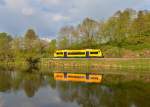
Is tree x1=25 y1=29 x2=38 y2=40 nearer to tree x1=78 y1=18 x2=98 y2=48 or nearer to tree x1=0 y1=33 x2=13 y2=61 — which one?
tree x1=0 y1=33 x2=13 y2=61

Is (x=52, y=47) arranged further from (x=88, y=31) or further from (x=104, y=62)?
(x=104, y=62)

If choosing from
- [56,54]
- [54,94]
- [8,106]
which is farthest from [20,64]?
[8,106]

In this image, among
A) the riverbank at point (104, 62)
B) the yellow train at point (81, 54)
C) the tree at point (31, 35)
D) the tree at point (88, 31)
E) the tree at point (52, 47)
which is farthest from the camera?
the tree at point (52, 47)

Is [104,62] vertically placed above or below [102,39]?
below

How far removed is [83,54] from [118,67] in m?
24.1

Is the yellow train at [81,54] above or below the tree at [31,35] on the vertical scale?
below

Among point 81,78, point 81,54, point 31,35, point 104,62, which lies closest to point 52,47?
point 31,35

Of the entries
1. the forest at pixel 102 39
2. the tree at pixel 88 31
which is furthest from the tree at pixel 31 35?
the tree at pixel 88 31

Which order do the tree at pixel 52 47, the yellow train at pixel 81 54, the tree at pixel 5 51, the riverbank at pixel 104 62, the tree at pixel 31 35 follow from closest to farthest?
the riverbank at pixel 104 62, the yellow train at pixel 81 54, the tree at pixel 5 51, the tree at pixel 31 35, the tree at pixel 52 47

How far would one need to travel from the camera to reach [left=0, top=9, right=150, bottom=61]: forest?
12069 cm

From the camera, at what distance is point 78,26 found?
136 meters

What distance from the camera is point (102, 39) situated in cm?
13112

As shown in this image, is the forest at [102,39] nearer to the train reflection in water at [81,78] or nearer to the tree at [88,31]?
the tree at [88,31]

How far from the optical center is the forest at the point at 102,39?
12069 cm
